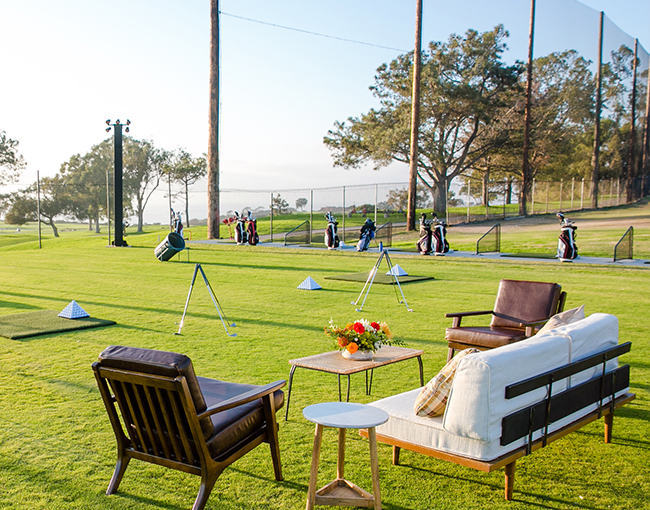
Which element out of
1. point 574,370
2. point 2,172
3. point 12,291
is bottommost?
point 12,291

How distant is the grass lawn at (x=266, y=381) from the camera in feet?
12.5

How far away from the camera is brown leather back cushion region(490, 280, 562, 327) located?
262 inches

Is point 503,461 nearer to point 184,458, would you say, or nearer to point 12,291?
point 184,458

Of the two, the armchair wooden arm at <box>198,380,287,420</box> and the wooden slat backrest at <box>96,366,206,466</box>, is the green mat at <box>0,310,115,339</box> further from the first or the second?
the armchair wooden arm at <box>198,380,287,420</box>

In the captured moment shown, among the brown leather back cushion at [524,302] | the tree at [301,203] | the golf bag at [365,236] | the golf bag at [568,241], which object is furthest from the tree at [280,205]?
the brown leather back cushion at [524,302]

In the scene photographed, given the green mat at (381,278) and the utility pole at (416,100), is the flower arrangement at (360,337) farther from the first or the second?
the utility pole at (416,100)

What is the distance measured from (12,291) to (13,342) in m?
6.17

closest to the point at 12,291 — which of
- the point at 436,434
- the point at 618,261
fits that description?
the point at 436,434

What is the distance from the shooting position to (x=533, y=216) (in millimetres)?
37562

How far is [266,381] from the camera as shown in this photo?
6.24 meters

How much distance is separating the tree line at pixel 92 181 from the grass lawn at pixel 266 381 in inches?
955

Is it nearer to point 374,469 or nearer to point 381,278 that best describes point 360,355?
point 374,469

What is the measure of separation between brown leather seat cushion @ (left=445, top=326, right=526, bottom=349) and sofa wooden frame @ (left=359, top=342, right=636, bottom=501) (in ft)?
4.95

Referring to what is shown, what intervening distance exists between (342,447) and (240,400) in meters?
0.68
